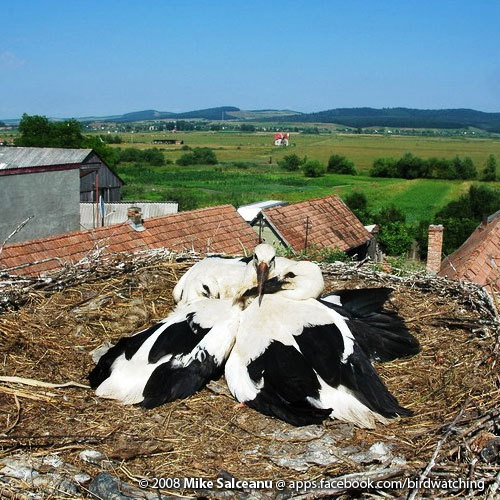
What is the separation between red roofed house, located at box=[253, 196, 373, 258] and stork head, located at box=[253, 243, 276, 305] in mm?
10264

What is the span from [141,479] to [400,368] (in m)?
2.23

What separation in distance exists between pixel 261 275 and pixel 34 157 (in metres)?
13.0

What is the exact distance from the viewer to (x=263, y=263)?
4672 mm

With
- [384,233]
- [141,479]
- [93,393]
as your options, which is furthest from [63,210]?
[384,233]

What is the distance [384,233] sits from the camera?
29875mm

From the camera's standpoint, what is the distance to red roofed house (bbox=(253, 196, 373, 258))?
53.1ft

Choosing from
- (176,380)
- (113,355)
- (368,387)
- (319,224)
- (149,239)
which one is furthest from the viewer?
(319,224)

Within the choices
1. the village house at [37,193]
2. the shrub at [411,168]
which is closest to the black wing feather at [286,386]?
the village house at [37,193]

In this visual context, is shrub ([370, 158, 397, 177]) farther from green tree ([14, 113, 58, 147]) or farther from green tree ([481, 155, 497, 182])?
green tree ([14, 113, 58, 147])

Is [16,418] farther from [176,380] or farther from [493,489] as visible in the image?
[493,489]

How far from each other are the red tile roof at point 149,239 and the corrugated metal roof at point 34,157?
4619mm

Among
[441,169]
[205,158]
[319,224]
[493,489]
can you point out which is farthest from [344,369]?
[205,158]

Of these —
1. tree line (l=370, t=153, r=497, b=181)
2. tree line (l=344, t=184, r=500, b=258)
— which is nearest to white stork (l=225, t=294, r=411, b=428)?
tree line (l=344, t=184, r=500, b=258)

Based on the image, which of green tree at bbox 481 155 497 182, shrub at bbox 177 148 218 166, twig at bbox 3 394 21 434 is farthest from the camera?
shrub at bbox 177 148 218 166
